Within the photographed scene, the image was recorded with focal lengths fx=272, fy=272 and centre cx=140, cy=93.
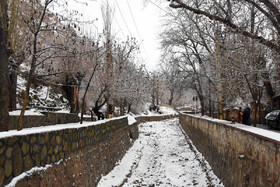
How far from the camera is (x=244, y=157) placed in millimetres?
4656

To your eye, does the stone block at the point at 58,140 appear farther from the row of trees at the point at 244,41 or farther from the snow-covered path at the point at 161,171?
the row of trees at the point at 244,41

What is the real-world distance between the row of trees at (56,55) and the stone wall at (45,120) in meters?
1.49

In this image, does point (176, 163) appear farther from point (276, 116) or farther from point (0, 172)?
point (276, 116)

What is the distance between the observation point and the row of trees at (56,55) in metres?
6.22

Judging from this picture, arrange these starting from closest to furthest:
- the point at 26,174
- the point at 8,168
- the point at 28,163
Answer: the point at 8,168 → the point at 26,174 → the point at 28,163

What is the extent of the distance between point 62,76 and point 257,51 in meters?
13.0

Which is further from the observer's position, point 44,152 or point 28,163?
point 44,152

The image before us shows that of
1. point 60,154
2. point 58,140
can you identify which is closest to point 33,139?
point 58,140

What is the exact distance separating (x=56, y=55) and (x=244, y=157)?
9.48 m

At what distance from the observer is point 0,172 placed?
273 centimetres

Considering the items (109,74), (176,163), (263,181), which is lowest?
(176,163)

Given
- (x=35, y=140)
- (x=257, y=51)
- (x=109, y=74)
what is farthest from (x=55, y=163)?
(x=109, y=74)

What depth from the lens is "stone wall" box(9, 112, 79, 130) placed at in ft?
34.2

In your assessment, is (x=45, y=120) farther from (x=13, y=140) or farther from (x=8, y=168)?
(x=8, y=168)
